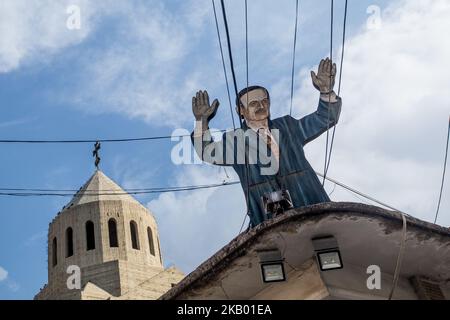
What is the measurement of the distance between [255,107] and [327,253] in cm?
499

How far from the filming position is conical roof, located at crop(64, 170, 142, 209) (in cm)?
3512

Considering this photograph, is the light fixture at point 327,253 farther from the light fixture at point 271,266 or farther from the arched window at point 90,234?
the arched window at point 90,234

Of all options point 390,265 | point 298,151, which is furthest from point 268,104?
point 390,265

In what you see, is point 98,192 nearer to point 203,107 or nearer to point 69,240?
point 69,240

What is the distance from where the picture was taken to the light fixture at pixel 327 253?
8.16 meters

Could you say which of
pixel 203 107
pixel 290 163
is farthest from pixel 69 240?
pixel 290 163

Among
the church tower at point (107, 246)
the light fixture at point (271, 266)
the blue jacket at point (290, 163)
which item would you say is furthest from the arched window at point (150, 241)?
the light fixture at point (271, 266)

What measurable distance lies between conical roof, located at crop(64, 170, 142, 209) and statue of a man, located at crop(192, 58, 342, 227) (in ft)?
73.5

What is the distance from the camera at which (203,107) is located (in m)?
12.6

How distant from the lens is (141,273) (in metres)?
32.8

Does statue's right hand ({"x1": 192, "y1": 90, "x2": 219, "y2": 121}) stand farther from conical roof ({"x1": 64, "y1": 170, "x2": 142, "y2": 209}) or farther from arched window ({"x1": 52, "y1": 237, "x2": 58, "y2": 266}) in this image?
arched window ({"x1": 52, "y1": 237, "x2": 58, "y2": 266})

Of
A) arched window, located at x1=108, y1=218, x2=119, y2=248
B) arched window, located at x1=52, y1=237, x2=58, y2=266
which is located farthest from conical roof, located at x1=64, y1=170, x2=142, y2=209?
arched window, located at x1=52, y1=237, x2=58, y2=266
